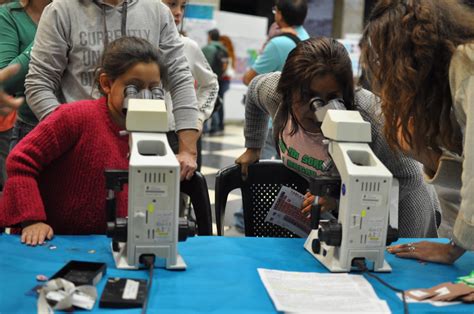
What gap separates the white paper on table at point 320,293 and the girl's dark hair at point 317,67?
54 cm

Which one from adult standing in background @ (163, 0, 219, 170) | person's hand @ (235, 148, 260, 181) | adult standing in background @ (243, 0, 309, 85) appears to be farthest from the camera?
adult standing in background @ (243, 0, 309, 85)

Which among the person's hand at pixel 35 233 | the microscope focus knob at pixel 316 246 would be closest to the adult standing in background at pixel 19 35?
the person's hand at pixel 35 233

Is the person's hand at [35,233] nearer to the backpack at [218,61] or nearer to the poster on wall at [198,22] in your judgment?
the backpack at [218,61]

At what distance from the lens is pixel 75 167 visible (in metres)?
1.42

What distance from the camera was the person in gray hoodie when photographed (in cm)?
167

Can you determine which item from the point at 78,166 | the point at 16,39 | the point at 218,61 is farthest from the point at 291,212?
the point at 218,61

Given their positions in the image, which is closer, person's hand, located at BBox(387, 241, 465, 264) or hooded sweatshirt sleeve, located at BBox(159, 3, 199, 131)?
person's hand, located at BBox(387, 241, 465, 264)

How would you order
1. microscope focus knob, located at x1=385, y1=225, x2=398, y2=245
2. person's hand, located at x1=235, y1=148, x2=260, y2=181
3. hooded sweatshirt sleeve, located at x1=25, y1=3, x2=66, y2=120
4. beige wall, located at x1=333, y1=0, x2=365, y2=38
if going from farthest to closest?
beige wall, located at x1=333, y1=0, x2=365, y2=38 → person's hand, located at x1=235, y1=148, x2=260, y2=181 → hooded sweatshirt sleeve, located at x1=25, y1=3, x2=66, y2=120 → microscope focus knob, located at x1=385, y1=225, x2=398, y2=245

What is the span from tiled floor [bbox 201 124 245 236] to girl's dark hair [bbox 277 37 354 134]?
181 cm

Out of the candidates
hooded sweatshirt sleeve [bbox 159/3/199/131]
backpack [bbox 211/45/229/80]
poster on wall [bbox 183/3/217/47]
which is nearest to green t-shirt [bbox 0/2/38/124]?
hooded sweatshirt sleeve [bbox 159/3/199/131]

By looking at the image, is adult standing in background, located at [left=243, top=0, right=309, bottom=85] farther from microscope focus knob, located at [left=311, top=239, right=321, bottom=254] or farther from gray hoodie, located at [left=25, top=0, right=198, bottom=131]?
microscope focus knob, located at [left=311, top=239, right=321, bottom=254]

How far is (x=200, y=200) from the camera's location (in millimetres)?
1695

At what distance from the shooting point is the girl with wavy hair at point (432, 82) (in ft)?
3.65

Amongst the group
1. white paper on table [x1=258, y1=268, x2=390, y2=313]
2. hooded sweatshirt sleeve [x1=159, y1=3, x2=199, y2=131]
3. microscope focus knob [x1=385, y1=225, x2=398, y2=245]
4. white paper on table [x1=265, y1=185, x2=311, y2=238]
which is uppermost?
hooded sweatshirt sleeve [x1=159, y1=3, x2=199, y2=131]
